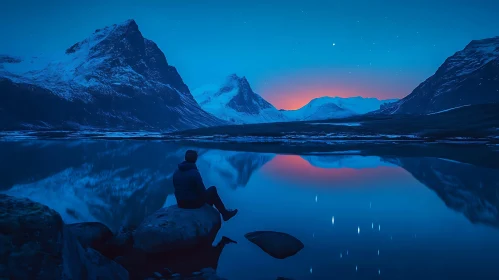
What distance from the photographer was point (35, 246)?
177 inches

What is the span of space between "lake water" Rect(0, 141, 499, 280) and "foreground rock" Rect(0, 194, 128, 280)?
10.6 ft

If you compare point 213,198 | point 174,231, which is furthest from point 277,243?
point 213,198

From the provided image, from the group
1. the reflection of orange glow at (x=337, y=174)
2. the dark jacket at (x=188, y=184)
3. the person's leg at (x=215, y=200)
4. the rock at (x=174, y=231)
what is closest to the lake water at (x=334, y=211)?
the reflection of orange glow at (x=337, y=174)

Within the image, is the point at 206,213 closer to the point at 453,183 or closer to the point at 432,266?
the point at 432,266

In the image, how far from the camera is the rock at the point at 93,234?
8.38 metres

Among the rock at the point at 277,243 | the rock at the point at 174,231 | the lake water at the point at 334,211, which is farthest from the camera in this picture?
the rock at the point at 174,231

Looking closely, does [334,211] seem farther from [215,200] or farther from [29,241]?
[29,241]

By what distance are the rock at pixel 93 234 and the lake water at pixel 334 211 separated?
1.68m

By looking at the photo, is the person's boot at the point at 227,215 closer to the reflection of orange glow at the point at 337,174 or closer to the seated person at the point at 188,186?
the seated person at the point at 188,186

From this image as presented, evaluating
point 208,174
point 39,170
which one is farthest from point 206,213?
point 39,170

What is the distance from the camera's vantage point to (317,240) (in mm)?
9172

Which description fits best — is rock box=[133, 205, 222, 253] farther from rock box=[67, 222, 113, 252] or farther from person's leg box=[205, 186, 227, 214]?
rock box=[67, 222, 113, 252]

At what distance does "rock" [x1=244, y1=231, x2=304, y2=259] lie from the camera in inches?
322

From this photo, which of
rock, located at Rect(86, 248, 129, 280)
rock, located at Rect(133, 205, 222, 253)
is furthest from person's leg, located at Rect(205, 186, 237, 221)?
rock, located at Rect(86, 248, 129, 280)
